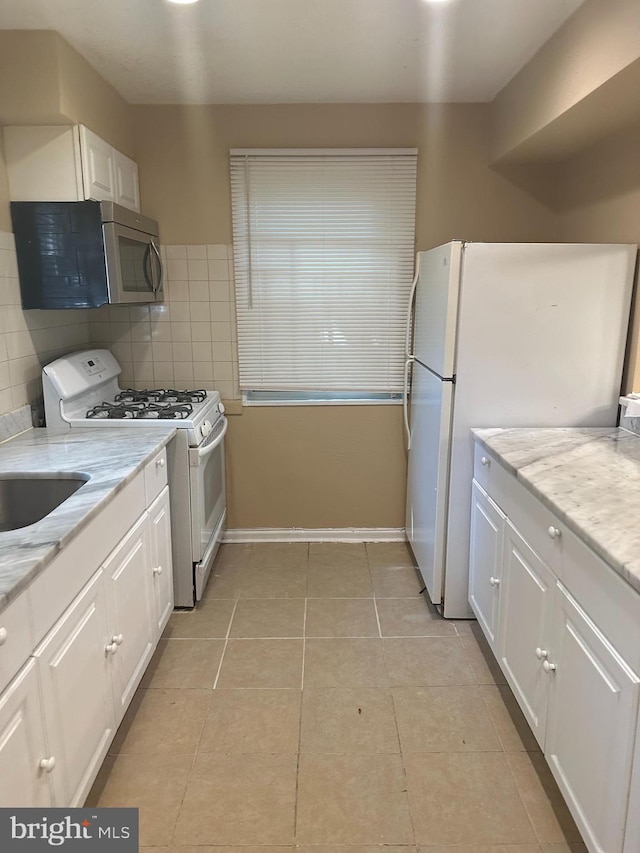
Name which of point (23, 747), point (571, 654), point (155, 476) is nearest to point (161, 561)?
point (155, 476)

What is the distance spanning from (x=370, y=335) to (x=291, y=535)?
128 centimetres

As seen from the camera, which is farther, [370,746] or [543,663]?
[370,746]

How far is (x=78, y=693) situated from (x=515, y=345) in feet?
6.54

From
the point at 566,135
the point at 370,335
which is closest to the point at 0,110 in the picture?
the point at 370,335

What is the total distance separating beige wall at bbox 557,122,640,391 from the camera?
241 cm

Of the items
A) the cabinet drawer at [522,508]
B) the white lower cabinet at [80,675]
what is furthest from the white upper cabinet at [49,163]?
the cabinet drawer at [522,508]

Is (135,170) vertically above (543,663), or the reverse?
A: (135,170)

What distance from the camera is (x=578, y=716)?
1.56 metres

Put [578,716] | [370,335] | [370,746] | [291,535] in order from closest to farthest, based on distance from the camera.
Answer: [578,716]
[370,746]
[370,335]
[291,535]

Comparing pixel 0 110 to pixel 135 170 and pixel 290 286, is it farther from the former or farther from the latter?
pixel 290 286

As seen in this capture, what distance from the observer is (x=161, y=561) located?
8.14 ft

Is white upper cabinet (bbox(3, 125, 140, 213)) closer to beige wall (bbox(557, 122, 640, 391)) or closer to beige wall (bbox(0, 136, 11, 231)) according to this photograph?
beige wall (bbox(0, 136, 11, 231))

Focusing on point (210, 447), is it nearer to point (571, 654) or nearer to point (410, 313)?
point (410, 313)

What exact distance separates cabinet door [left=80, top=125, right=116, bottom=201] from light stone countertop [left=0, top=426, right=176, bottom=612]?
101 cm
